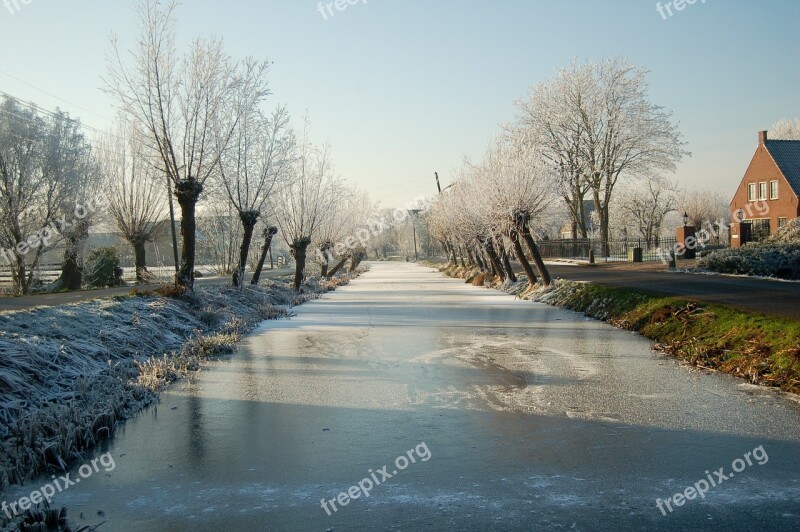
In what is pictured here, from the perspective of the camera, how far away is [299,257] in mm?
28031

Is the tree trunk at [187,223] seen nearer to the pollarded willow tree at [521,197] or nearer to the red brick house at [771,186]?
the pollarded willow tree at [521,197]

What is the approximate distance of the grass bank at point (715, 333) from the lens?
8.69 metres

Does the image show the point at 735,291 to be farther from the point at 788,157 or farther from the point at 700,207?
the point at 700,207

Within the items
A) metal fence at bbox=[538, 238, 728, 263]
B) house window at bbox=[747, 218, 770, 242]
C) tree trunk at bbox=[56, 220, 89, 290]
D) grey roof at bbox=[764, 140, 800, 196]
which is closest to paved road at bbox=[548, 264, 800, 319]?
house window at bbox=[747, 218, 770, 242]

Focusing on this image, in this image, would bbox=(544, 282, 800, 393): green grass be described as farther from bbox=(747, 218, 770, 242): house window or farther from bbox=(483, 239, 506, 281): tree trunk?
bbox=(747, 218, 770, 242): house window

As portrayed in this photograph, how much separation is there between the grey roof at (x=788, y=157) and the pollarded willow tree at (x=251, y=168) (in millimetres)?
35318

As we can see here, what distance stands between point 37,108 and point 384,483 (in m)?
27.1

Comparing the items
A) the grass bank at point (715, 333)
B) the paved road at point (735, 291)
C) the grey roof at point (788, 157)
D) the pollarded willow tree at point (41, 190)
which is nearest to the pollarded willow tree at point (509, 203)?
the paved road at point (735, 291)

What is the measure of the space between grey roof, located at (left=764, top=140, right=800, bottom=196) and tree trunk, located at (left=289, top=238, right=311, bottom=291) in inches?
1307

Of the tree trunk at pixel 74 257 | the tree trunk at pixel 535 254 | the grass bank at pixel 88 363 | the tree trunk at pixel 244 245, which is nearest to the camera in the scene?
the grass bank at pixel 88 363

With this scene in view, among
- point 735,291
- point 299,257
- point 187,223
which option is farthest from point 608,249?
point 187,223

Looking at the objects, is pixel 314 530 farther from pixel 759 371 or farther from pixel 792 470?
pixel 759 371

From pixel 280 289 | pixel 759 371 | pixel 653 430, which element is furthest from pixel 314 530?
pixel 280 289

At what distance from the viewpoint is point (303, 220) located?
96.6 ft
